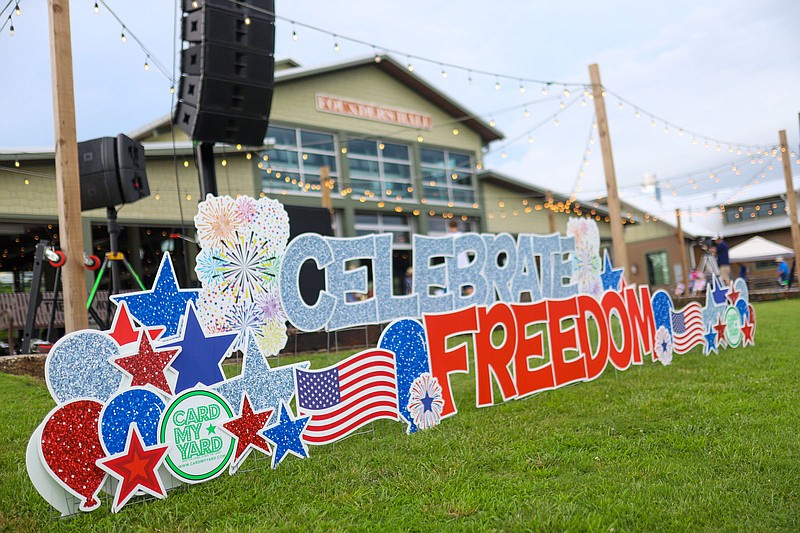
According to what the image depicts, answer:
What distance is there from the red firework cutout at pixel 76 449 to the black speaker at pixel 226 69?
4.11 meters

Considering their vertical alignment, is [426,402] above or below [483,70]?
below

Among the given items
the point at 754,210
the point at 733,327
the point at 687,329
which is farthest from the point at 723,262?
the point at 754,210

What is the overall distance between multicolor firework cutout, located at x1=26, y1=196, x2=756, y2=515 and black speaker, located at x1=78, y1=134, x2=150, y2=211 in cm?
262

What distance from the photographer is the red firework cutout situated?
2.81m

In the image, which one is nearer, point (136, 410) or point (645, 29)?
point (136, 410)

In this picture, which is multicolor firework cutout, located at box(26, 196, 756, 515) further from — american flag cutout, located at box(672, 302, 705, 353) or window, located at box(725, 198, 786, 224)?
window, located at box(725, 198, 786, 224)

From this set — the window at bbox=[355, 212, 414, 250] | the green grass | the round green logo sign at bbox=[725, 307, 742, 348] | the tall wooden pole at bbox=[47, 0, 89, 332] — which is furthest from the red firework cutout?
the window at bbox=[355, 212, 414, 250]

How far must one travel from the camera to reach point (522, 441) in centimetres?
374

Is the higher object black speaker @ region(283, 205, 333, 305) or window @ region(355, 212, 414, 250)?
window @ region(355, 212, 414, 250)

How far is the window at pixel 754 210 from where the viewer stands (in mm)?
25609

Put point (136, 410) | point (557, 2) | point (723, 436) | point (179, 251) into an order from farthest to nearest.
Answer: point (179, 251)
point (557, 2)
point (723, 436)
point (136, 410)

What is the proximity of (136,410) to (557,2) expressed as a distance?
10505mm

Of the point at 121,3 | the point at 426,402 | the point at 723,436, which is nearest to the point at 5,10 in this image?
the point at 121,3

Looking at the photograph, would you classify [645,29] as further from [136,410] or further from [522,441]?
[136,410]
